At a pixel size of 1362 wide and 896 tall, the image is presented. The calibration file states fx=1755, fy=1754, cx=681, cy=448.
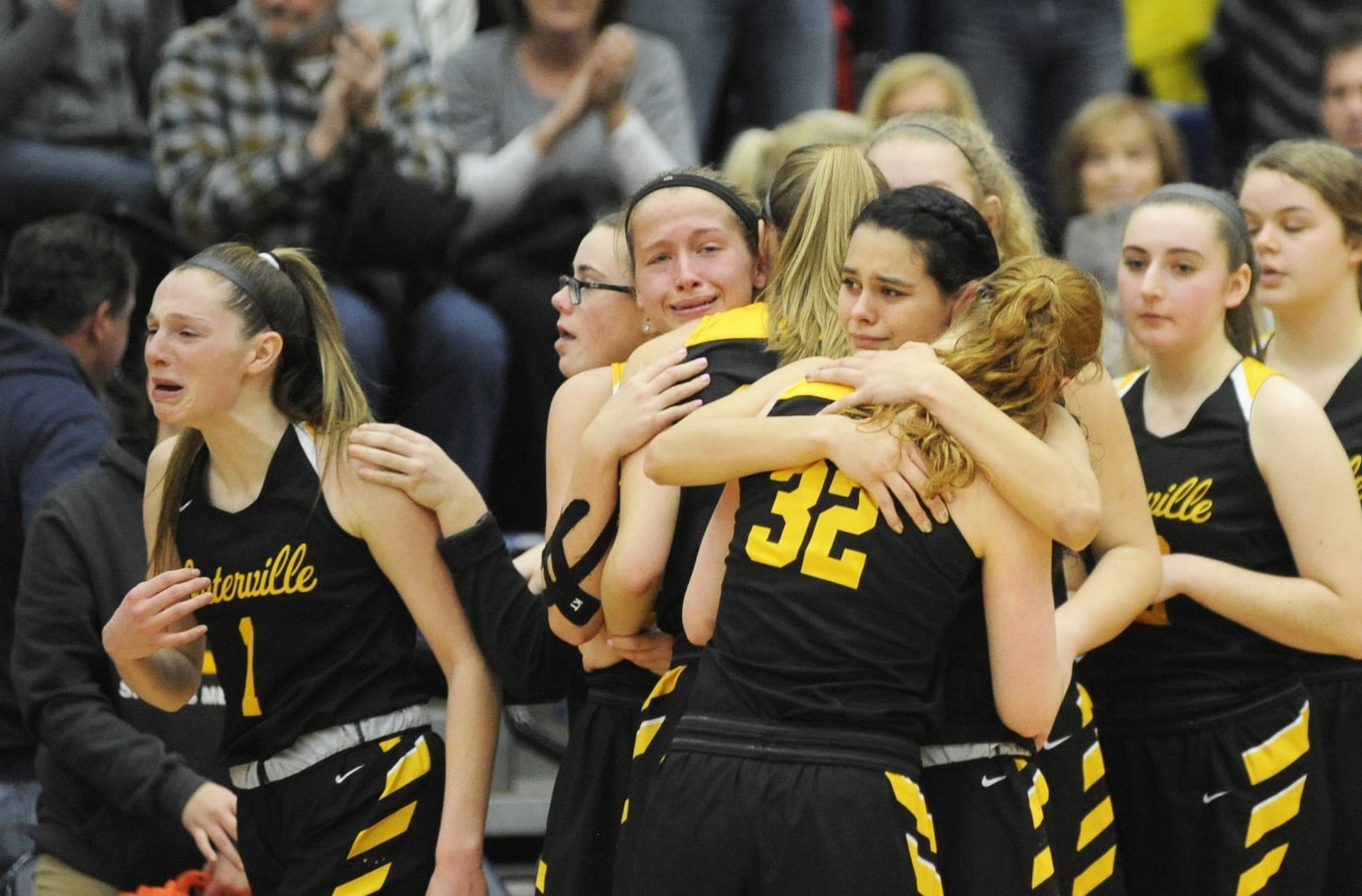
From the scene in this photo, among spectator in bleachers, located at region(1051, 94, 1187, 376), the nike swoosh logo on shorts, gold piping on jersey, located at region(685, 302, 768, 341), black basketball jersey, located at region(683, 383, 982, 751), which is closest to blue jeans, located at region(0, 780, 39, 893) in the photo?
the nike swoosh logo on shorts

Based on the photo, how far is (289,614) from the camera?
3355 mm

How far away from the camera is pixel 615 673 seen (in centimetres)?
339

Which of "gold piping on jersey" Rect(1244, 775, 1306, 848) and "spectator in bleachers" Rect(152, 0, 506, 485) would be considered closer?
"gold piping on jersey" Rect(1244, 775, 1306, 848)

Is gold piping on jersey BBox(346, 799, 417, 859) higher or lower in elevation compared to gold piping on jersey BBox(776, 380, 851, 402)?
lower

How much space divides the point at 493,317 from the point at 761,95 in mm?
1585

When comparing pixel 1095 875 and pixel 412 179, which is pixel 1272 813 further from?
pixel 412 179

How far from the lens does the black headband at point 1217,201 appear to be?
3.72 metres

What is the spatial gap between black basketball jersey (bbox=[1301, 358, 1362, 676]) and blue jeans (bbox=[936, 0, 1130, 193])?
9.27 feet

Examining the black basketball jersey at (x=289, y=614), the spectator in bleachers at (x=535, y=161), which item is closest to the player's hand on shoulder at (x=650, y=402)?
the black basketball jersey at (x=289, y=614)

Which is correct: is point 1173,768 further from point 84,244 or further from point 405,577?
point 84,244

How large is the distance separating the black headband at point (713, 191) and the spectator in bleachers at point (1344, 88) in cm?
321

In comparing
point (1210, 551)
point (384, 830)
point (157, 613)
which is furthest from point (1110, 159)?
point (157, 613)

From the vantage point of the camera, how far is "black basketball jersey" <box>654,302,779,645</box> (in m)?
3.13

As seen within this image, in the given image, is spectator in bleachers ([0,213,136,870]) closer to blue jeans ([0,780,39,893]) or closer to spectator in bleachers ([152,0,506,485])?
blue jeans ([0,780,39,893])
